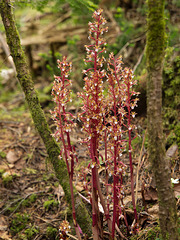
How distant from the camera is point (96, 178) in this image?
6.50 ft

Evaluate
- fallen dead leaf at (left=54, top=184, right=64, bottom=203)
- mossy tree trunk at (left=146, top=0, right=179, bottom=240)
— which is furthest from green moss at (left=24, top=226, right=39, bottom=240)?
mossy tree trunk at (left=146, top=0, right=179, bottom=240)

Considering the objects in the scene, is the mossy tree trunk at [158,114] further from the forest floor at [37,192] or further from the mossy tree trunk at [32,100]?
the mossy tree trunk at [32,100]

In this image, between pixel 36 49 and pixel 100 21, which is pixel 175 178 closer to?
pixel 100 21

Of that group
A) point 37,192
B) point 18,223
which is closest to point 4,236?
point 18,223

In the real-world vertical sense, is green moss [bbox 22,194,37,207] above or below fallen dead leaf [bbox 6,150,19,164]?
below

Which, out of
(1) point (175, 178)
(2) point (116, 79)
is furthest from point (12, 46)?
(1) point (175, 178)

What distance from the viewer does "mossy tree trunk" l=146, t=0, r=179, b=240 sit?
1.61m

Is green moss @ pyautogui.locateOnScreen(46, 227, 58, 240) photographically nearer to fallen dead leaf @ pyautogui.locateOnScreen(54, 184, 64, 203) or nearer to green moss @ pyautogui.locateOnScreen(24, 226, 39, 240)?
green moss @ pyautogui.locateOnScreen(24, 226, 39, 240)

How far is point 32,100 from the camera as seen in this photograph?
2.44 metres

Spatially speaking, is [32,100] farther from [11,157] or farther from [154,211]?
[11,157]

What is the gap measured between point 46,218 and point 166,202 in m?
1.81

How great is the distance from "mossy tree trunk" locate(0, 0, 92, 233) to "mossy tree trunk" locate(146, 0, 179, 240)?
3.05ft

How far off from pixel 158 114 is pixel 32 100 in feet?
4.21

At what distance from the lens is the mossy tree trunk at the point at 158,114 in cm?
161
